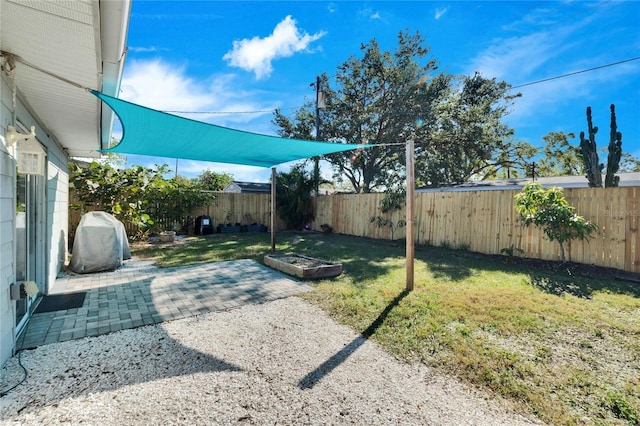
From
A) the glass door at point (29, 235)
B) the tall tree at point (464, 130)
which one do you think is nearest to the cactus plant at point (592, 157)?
the tall tree at point (464, 130)

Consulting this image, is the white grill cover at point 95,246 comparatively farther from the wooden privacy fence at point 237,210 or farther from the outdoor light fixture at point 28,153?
the wooden privacy fence at point 237,210

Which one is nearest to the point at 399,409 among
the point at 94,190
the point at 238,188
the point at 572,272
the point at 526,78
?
the point at 572,272

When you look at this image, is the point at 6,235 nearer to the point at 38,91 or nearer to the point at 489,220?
the point at 38,91

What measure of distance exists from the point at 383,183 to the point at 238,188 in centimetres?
1029

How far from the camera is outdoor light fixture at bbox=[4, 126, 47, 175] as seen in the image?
2451mm

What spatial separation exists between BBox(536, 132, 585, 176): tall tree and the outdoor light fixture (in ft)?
84.5

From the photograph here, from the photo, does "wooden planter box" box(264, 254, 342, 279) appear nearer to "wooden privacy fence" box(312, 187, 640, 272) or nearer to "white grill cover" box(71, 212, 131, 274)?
"white grill cover" box(71, 212, 131, 274)

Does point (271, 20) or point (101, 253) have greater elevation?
point (271, 20)

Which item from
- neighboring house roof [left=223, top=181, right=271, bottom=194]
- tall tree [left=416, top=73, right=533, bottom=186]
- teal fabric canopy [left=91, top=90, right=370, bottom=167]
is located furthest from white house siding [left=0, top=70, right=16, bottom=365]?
tall tree [left=416, top=73, right=533, bottom=186]

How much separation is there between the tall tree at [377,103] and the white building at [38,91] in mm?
12001

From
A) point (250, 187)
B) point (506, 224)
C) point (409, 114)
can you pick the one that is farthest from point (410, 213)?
point (250, 187)

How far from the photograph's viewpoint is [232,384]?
217 cm

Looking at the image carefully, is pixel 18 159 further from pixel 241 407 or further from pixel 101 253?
pixel 101 253

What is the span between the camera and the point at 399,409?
6.31 feet
